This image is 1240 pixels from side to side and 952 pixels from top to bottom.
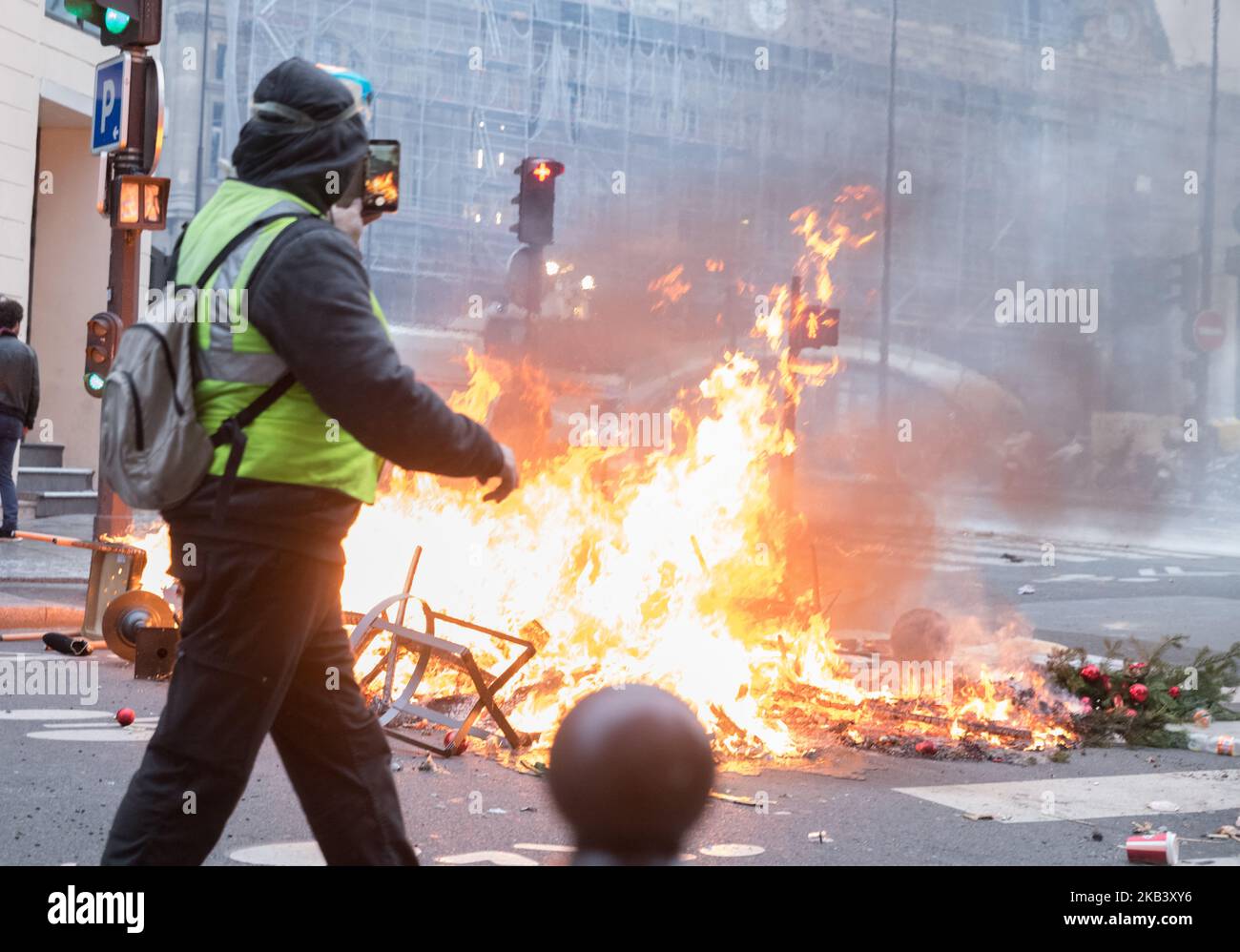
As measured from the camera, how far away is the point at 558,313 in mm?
15352

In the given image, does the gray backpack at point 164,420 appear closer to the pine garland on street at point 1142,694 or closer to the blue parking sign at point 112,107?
the pine garland on street at point 1142,694

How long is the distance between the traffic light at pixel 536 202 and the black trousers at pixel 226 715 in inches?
381

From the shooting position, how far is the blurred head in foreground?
191 centimetres

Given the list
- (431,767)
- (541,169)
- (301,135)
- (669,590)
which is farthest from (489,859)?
(541,169)

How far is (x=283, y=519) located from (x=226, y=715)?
359 millimetres

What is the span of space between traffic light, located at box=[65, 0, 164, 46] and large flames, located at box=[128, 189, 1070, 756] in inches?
124

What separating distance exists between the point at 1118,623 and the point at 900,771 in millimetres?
6205

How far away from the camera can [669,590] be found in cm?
664

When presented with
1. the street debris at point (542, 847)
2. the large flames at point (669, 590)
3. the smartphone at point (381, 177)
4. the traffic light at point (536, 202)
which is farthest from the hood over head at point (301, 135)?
the traffic light at point (536, 202)

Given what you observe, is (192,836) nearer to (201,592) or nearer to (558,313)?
(201,592)

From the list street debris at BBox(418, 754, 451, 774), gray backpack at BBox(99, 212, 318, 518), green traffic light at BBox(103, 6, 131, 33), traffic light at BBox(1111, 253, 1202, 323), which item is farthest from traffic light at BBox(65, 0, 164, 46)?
traffic light at BBox(1111, 253, 1202, 323)

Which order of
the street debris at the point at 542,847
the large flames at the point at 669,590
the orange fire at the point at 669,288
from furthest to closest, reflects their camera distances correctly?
1. the orange fire at the point at 669,288
2. the large flames at the point at 669,590
3. the street debris at the point at 542,847

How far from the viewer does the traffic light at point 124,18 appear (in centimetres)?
853
